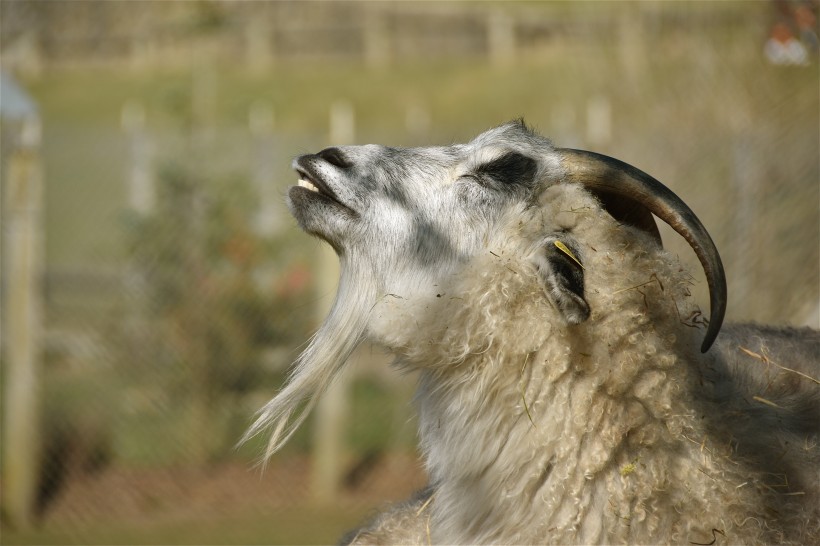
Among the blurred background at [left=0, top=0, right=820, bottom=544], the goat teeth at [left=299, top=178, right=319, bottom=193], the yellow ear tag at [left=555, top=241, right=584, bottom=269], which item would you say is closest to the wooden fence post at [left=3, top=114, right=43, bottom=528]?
the blurred background at [left=0, top=0, right=820, bottom=544]

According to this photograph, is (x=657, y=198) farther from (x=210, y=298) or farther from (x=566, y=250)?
(x=210, y=298)

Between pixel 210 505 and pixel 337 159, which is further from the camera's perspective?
pixel 210 505

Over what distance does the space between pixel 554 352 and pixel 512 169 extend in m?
0.69

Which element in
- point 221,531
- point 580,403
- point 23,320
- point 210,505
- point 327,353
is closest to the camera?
point 580,403

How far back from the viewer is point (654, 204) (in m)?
3.27

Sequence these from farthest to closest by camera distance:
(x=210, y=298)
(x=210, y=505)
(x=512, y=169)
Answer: (x=210, y=298), (x=210, y=505), (x=512, y=169)

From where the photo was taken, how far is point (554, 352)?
328 cm

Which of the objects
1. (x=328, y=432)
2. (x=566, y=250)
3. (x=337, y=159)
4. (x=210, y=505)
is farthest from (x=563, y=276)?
(x=210, y=505)

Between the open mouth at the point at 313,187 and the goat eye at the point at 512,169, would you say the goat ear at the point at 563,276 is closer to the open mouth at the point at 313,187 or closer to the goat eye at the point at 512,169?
the goat eye at the point at 512,169

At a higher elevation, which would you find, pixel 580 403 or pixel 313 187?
pixel 313 187

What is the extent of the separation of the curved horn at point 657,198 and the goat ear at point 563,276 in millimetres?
235

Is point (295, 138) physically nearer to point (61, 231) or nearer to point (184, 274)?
point (184, 274)

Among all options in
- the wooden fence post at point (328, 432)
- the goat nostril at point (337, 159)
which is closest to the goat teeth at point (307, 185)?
the goat nostril at point (337, 159)

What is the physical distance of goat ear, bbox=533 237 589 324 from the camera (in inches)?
129
